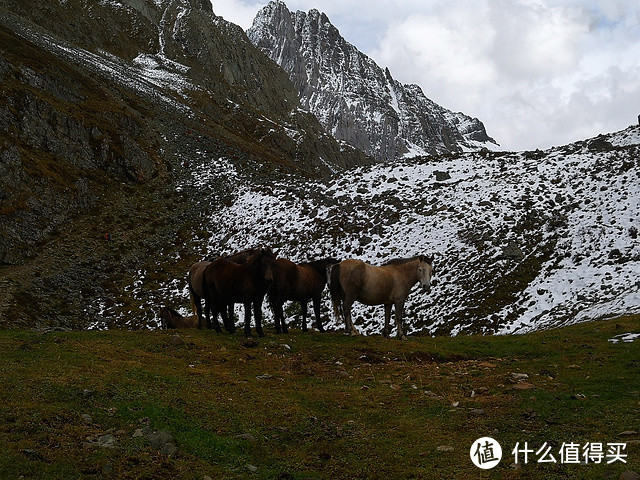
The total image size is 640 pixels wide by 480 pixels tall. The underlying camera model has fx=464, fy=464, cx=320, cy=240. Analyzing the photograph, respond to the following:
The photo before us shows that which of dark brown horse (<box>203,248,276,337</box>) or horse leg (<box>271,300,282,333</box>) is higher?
dark brown horse (<box>203,248,276,337</box>)

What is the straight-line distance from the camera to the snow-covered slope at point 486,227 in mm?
23812

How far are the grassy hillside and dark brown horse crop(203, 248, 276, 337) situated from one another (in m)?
1.87

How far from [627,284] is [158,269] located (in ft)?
106

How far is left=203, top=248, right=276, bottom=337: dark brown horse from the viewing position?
16.9 metres

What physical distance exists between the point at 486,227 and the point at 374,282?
15433mm

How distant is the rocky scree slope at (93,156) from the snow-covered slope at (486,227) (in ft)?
29.8

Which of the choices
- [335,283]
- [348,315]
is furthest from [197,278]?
[348,315]

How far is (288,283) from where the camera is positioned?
19016 millimetres

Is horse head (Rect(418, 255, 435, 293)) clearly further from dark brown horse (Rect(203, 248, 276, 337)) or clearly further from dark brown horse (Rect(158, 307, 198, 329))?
dark brown horse (Rect(158, 307, 198, 329))

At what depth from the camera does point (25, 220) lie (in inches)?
1545

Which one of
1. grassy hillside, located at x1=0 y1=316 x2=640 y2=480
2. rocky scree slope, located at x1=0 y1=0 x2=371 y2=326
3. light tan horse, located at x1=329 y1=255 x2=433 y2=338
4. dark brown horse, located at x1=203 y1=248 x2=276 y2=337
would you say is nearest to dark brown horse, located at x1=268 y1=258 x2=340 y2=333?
dark brown horse, located at x1=203 y1=248 x2=276 y2=337

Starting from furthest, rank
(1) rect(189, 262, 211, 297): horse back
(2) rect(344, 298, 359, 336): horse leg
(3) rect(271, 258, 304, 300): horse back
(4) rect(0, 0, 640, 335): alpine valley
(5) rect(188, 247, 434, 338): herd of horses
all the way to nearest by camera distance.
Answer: (4) rect(0, 0, 640, 335): alpine valley
(1) rect(189, 262, 211, 297): horse back
(3) rect(271, 258, 304, 300): horse back
(2) rect(344, 298, 359, 336): horse leg
(5) rect(188, 247, 434, 338): herd of horses

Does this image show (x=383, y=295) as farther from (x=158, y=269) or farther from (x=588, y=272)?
(x=158, y=269)

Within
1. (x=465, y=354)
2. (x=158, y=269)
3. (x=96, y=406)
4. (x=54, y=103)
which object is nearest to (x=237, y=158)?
(x=54, y=103)
